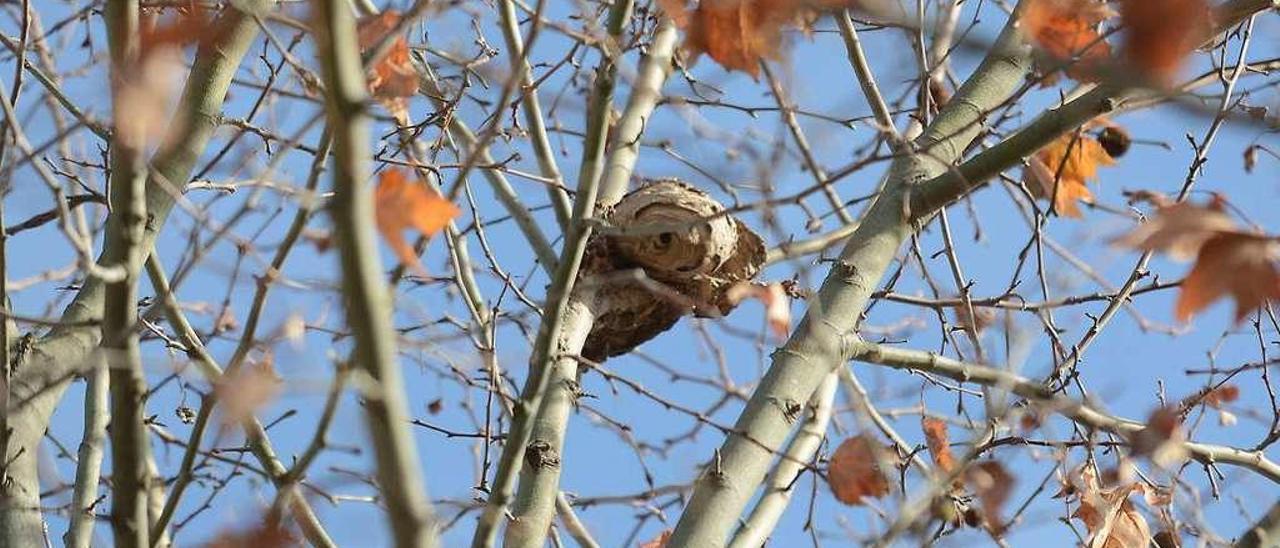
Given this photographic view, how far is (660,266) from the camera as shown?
3406 mm

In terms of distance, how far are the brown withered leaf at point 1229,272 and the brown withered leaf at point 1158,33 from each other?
0.26 m

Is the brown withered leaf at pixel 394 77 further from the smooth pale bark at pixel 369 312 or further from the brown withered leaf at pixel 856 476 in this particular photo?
the smooth pale bark at pixel 369 312

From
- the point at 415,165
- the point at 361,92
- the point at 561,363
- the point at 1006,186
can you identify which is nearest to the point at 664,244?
the point at 561,363

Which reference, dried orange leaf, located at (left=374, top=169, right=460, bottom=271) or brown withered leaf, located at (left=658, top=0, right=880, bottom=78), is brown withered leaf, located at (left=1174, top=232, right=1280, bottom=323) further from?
dried orange leaf, located at (left=374, top=169, right=460, bottom=271)

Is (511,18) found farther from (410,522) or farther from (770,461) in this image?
(410,522)

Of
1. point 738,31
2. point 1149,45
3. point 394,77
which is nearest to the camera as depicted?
point 1149,45

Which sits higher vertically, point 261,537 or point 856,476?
point 856,476

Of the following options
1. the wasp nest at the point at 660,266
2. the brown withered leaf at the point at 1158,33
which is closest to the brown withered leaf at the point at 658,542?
the wasp nest at the point at 660,266

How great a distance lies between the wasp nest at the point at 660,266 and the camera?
3.35 meters

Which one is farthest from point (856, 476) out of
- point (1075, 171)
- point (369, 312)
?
point (369, 312)

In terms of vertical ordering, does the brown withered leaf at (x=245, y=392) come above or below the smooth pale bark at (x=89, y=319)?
below

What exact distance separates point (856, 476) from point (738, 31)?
0.98 m

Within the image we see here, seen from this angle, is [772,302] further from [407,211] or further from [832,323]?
[407,211]

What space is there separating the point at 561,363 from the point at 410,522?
155cm
